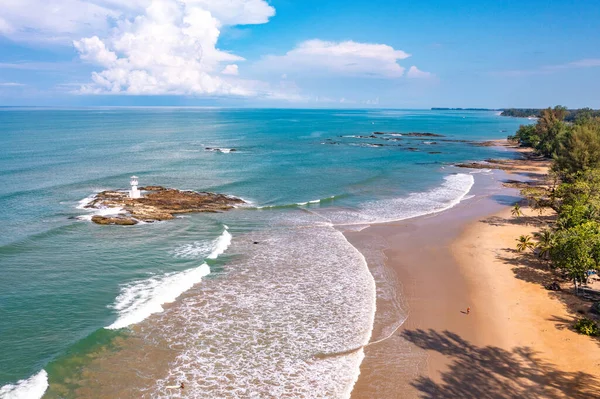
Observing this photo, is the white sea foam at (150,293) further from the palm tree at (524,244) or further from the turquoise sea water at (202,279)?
the palm tree at (524,244)

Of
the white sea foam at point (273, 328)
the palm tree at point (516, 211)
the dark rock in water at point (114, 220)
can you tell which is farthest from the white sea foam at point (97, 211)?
the palm tree at point (516, 211)

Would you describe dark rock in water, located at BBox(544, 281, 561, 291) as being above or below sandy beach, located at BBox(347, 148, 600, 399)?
above

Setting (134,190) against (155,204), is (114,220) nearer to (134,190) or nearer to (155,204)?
(155,204)

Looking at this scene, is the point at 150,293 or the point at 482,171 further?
the point at 482,171

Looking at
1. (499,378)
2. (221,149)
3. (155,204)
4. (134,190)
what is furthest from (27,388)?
(221,149)

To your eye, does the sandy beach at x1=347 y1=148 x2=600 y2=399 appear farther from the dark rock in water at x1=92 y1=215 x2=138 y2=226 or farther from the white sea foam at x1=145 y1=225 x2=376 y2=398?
the dark rock in water at x1=92 y1=215 x2=138 y2=226

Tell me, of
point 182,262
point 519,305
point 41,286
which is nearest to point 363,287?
point 519,305

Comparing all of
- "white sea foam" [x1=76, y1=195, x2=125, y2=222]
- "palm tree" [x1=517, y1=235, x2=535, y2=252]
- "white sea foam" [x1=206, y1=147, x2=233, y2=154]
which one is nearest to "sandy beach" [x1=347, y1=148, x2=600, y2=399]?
"palm tree" [x1=517, y1=235, x2=535, y2=252]
